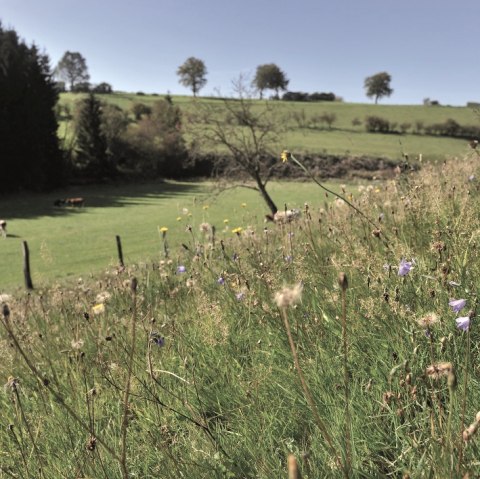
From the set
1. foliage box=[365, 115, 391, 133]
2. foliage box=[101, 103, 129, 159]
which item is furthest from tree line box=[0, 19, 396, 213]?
foliage box=[365, 115, 391, 133]

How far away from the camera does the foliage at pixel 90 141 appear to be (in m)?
51.7

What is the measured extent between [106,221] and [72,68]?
123 metres

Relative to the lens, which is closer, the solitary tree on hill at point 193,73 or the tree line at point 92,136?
the tree line at point 92,136

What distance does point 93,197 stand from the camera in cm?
4494

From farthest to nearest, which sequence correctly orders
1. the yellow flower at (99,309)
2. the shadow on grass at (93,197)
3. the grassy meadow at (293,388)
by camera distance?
the shadow on grass at (93,197)
the yellow flower at (99,309)
the grassy meadow at (293,388)

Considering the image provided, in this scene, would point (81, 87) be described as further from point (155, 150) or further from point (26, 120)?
point (26, 120)

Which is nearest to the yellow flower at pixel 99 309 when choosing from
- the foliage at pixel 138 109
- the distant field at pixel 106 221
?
the distant field at pixel 106 221

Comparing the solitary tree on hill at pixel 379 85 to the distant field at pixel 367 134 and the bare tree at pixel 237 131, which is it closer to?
the distant field at pixel 367 134

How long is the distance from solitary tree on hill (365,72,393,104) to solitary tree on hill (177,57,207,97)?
4779cm

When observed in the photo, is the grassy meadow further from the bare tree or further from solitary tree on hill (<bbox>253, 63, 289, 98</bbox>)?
solitary tree on hill (<bbox>253, 63, 289, 98</bbox>)

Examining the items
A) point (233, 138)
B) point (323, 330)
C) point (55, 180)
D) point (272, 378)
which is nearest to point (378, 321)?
point (323, 330)

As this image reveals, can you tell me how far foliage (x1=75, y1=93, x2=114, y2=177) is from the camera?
5169 cm

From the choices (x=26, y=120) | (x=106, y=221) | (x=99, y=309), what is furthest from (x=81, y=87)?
(x=99, y=309)

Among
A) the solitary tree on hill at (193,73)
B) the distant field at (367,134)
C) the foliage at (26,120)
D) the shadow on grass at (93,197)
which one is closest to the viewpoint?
the shadow on grass at (93,197)
